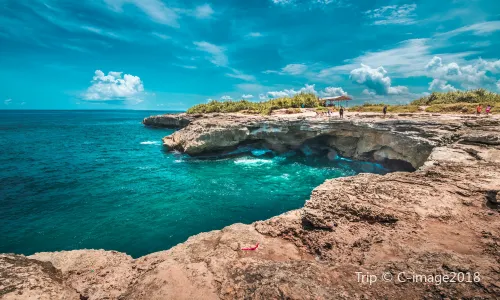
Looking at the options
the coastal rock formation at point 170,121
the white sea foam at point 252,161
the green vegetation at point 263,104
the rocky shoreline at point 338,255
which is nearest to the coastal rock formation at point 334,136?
the white sea foam at point 252,161

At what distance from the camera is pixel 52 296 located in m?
5.72

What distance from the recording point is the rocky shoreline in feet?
17.9

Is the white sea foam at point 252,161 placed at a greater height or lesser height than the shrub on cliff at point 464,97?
lesser

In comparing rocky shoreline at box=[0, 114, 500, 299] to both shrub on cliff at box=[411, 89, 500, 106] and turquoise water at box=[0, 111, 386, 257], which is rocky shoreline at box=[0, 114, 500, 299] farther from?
shrub on cliff at box=[411, 89, 500, 106]

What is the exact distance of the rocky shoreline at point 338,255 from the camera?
5.45 metres

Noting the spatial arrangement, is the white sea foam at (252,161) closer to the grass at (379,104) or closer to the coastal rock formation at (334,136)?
the coastal rock formation at (334,136)

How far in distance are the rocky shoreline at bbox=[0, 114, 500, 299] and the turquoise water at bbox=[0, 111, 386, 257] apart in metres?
7.72

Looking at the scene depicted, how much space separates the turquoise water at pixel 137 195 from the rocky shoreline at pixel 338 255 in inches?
304

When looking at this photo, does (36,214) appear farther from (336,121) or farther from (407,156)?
(407,156)

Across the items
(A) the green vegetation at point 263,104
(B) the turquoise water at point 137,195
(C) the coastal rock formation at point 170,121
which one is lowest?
(B) the turquoise water at point 137,195

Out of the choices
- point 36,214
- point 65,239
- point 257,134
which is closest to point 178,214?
point 65,239

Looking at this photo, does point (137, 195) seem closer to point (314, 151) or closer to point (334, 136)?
point (314, 151)

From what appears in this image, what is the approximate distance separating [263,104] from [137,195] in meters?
43.2

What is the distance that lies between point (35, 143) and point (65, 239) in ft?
147
